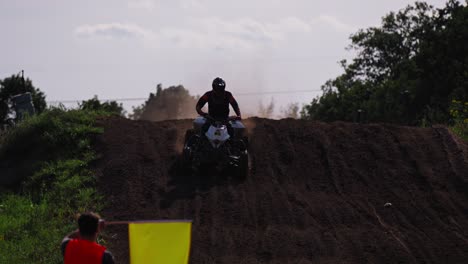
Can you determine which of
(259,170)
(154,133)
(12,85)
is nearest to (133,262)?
(259,170)

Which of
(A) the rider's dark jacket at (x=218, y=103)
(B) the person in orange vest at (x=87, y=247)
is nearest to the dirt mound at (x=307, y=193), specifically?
(A) the rider's dark jacket at (x=218, y=103)

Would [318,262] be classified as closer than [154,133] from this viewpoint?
Yes

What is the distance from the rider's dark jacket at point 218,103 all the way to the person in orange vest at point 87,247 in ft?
35.9

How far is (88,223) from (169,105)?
144ft

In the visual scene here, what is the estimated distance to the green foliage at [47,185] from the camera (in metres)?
15.9

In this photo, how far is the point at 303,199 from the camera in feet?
56.7

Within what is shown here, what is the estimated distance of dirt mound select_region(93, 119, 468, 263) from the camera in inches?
582

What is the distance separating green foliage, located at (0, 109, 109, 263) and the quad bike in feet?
7.80

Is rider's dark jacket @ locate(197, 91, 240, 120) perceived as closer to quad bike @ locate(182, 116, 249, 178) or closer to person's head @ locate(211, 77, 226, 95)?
person's head @ locate(211, 77, 226, 95)

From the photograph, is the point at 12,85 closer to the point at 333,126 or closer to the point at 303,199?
the point at 333,126

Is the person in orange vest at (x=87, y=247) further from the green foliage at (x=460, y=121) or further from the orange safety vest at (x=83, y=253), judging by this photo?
the green foliage at (x=460, y=121)

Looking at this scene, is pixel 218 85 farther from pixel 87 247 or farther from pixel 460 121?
pixel 87 247

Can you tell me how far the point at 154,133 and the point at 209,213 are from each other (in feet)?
18.0

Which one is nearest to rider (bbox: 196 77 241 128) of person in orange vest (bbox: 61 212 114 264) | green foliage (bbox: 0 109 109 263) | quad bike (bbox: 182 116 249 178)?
quad bike (bbox: 182 116 249 178)
